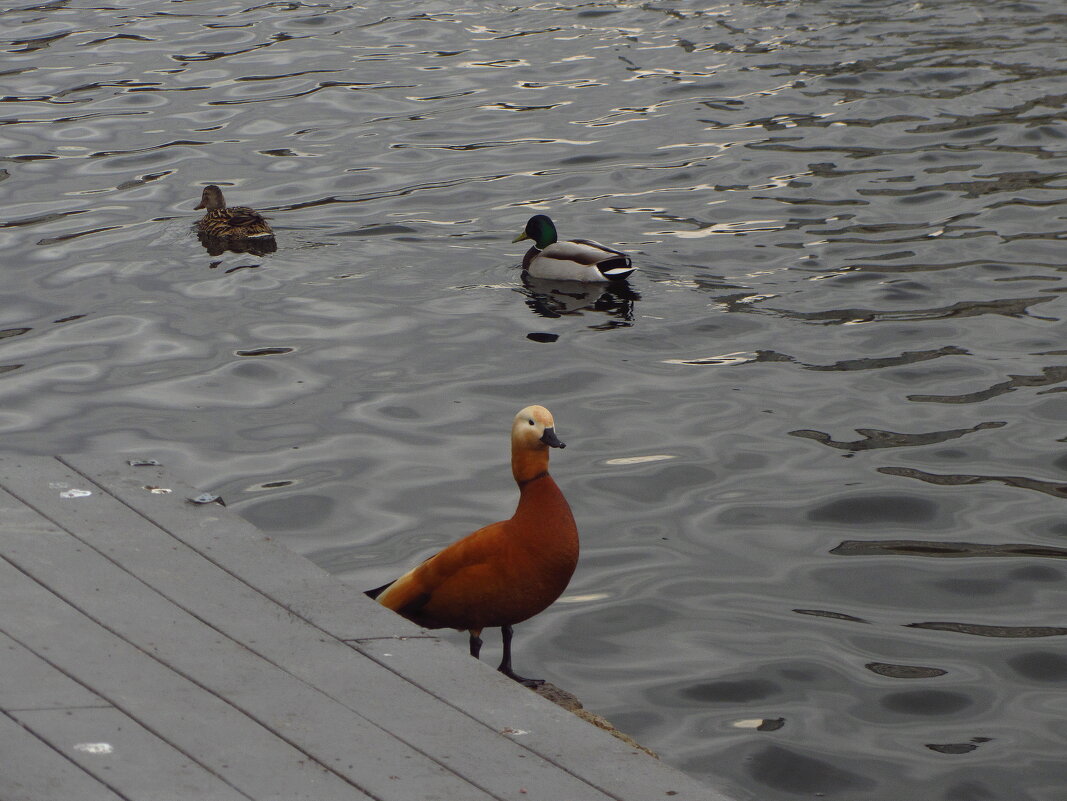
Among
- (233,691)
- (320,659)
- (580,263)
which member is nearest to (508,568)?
(320,659)

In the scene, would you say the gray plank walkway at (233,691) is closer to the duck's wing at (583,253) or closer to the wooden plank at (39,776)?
the wooden plank at (39,776)

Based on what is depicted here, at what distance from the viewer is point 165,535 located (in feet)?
16.9

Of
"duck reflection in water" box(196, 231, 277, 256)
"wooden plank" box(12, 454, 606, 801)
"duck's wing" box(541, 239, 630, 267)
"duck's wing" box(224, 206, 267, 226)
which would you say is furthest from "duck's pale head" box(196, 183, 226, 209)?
"wooden plank" box(12, 454, 606, 801)

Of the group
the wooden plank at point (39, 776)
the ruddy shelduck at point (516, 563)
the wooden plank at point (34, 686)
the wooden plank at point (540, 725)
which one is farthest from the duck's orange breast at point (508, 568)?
the wooden plank at point (39, 776)

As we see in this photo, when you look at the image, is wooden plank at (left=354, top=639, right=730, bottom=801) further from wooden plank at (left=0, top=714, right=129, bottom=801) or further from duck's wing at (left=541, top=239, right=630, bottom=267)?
duck's wing at (left=541, top=239, right=630, bottom=267)

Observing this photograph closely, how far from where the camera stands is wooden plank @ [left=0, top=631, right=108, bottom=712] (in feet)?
12.9

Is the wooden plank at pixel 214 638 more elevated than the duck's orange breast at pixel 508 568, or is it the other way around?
the wooden plank at pixel 214 638

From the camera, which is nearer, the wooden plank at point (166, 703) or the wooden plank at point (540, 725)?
the wooden plank at point (166, 703)

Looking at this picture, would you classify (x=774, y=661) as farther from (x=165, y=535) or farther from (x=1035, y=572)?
(x=165, y=535)

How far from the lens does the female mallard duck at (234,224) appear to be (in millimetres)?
13094

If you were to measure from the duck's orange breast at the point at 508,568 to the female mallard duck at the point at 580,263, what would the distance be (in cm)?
679

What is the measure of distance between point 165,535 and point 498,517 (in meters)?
3.48

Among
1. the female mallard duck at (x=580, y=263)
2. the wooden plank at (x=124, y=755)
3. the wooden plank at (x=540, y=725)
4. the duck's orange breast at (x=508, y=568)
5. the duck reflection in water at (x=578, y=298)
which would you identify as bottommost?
the duck reflection in water at (x=578, y=298)

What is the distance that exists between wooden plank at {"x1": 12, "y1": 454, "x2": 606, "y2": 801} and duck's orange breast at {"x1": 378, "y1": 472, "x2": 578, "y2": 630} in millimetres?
867
